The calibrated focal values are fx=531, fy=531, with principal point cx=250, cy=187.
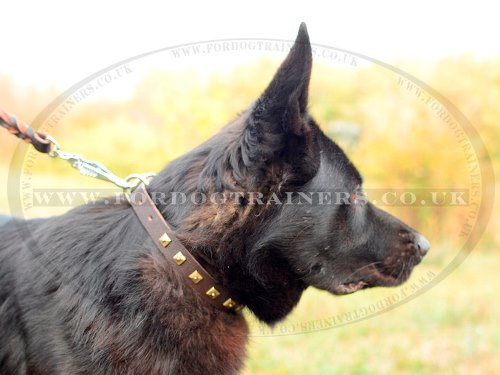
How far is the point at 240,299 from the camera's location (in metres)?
2.54

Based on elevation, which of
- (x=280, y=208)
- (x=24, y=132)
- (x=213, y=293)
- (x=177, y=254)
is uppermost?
(x=24, y=132)

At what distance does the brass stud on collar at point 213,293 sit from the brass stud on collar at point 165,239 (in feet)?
0.95

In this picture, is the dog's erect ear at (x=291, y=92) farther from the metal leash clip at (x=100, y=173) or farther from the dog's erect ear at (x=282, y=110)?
the metal leash clip at (x=100, y=173)

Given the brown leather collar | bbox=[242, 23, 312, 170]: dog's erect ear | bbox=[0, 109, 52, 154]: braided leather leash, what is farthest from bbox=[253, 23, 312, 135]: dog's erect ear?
bbox=[0, 109, 52, 154]: braided leather leash

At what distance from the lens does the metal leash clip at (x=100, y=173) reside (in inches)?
103

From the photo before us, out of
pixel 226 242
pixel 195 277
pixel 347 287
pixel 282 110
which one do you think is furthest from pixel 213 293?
pixel 282 110

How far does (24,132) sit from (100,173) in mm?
440

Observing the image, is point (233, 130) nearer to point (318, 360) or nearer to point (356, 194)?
point (356, 194)

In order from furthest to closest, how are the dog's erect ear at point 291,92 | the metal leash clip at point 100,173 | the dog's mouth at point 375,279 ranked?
the dog's mouth at point 375,279 → the metal leash clip at point 100,173 → the dog's erect ear at point 291,92

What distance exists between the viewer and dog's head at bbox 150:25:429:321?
93.8 inches

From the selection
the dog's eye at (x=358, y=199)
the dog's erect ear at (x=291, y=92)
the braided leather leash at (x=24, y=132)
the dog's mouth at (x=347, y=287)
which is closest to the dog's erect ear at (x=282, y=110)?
the dog's erect ear at (x=291, y=92)

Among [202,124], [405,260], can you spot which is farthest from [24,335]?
[202,124]

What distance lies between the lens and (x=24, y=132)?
2730 millimetres

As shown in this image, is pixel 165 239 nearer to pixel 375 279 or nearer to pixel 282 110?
pixel 282 110
